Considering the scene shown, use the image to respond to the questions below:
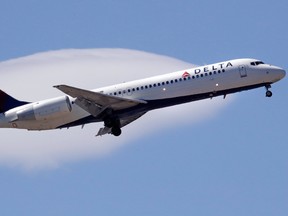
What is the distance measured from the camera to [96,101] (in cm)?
6519

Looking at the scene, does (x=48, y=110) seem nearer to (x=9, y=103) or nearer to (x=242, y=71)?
(x=9, y=103)

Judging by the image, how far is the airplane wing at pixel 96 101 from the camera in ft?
211

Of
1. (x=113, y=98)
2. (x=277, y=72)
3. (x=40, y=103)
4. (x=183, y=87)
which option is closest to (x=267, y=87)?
(x=277, y=72)

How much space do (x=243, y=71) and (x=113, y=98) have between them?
794 centimetres

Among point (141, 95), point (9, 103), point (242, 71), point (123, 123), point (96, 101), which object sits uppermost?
Answer: point (242, 71)

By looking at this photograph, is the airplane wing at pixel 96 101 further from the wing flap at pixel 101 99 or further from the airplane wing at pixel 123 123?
the airplane wing at pixel 123 123

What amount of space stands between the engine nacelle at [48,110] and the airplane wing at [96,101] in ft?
3.17

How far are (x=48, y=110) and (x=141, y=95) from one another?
5826 millimetres

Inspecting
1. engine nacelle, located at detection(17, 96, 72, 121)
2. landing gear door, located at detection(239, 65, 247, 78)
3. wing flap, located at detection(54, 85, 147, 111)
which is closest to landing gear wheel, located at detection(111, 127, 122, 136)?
wing flap, located at detection(54, 85, 147, 111)

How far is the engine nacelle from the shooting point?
6588cm

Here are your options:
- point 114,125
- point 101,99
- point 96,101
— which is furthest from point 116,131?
point 101,99

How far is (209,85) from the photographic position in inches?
2525

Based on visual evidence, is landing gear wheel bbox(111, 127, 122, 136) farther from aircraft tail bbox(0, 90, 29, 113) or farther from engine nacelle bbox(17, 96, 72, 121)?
aircraft tail bbox(0, 90, 29, 113)

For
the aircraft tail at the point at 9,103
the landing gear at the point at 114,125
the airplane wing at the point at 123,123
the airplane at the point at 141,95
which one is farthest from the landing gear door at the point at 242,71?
the aircraft tail at the point at 9,103
